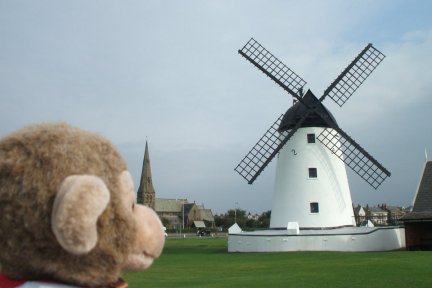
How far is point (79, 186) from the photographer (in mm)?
2658

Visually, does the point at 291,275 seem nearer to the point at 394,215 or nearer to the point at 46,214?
the point at 46,214

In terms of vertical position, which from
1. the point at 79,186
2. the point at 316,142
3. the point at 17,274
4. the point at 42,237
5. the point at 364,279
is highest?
the point at 316,142

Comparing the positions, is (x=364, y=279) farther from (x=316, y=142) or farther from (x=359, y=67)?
(x=359, y=67)

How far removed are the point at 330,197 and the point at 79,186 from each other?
24203 millimetres

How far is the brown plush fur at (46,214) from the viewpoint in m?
A: 2.77

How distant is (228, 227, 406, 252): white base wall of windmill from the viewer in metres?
23.7

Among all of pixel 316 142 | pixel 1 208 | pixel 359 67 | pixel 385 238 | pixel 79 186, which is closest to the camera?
pixel 79 186

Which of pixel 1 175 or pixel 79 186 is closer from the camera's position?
pixel 79 186

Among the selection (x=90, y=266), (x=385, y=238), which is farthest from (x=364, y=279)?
(x=385, y=238)

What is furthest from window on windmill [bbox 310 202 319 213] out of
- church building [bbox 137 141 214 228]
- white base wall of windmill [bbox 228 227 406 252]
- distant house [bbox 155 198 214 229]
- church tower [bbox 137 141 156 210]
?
distant house [bbox 155 198 214 229]

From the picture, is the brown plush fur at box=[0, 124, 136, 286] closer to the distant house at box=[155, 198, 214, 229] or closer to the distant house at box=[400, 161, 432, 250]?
the distant house at box=[400, 161, 432, 250]

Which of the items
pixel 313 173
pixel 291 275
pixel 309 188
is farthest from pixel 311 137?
pixel 291 275

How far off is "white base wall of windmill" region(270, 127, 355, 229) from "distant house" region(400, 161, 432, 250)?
10.2 ft

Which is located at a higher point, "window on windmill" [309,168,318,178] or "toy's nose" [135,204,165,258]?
"window on windmill" [309,168,318,178]
